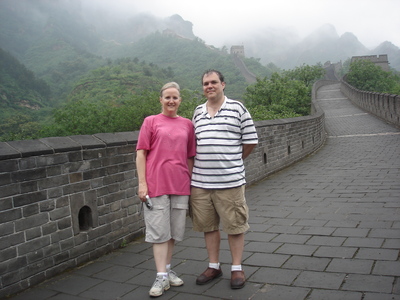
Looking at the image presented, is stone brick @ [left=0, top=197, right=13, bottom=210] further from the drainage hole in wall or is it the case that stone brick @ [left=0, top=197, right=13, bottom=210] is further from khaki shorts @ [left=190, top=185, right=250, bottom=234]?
khaki shorts @ [left=190, top=185, right=250, bottom=234]

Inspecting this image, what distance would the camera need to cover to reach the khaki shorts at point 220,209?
10.1ft

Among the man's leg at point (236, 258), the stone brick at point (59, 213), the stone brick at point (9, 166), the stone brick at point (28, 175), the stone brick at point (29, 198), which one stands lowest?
the man's leg at point (236, 258)

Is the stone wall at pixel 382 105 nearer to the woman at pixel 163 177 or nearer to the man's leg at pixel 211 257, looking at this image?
the man's leg at pixel 211 257

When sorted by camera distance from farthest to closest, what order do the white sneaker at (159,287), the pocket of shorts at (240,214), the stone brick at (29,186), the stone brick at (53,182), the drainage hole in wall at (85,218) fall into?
the drainage hole in wall at (85,218) < the stone brick at (53,182) < the stone brick at (29,186) < the pocket of shorts at (240,214) < the white sneaker at (159,287)

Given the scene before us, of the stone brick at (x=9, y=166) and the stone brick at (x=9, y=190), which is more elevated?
the stone brick at (x=9, y=166)

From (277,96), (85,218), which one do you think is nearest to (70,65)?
Result: (277,96)

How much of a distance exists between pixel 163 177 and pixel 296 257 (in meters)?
1.54

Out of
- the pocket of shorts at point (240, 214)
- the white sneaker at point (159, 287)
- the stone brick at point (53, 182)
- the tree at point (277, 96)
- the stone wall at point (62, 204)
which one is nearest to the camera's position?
the white sneaker at point (159, 287)

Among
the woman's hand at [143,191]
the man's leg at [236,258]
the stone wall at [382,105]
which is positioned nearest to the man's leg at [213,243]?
the man's leg at [236,258]

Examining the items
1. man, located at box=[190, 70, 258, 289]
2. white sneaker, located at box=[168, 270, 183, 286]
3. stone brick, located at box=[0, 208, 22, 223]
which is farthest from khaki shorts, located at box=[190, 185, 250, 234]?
stone brick, located at box=[0, 208, 22, 223]

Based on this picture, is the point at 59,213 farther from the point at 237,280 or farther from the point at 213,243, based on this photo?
the point at 237,280

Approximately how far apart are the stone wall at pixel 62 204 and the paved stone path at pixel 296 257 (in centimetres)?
17

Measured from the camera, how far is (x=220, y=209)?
10.2 ft

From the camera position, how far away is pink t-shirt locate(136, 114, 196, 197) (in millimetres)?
3037
